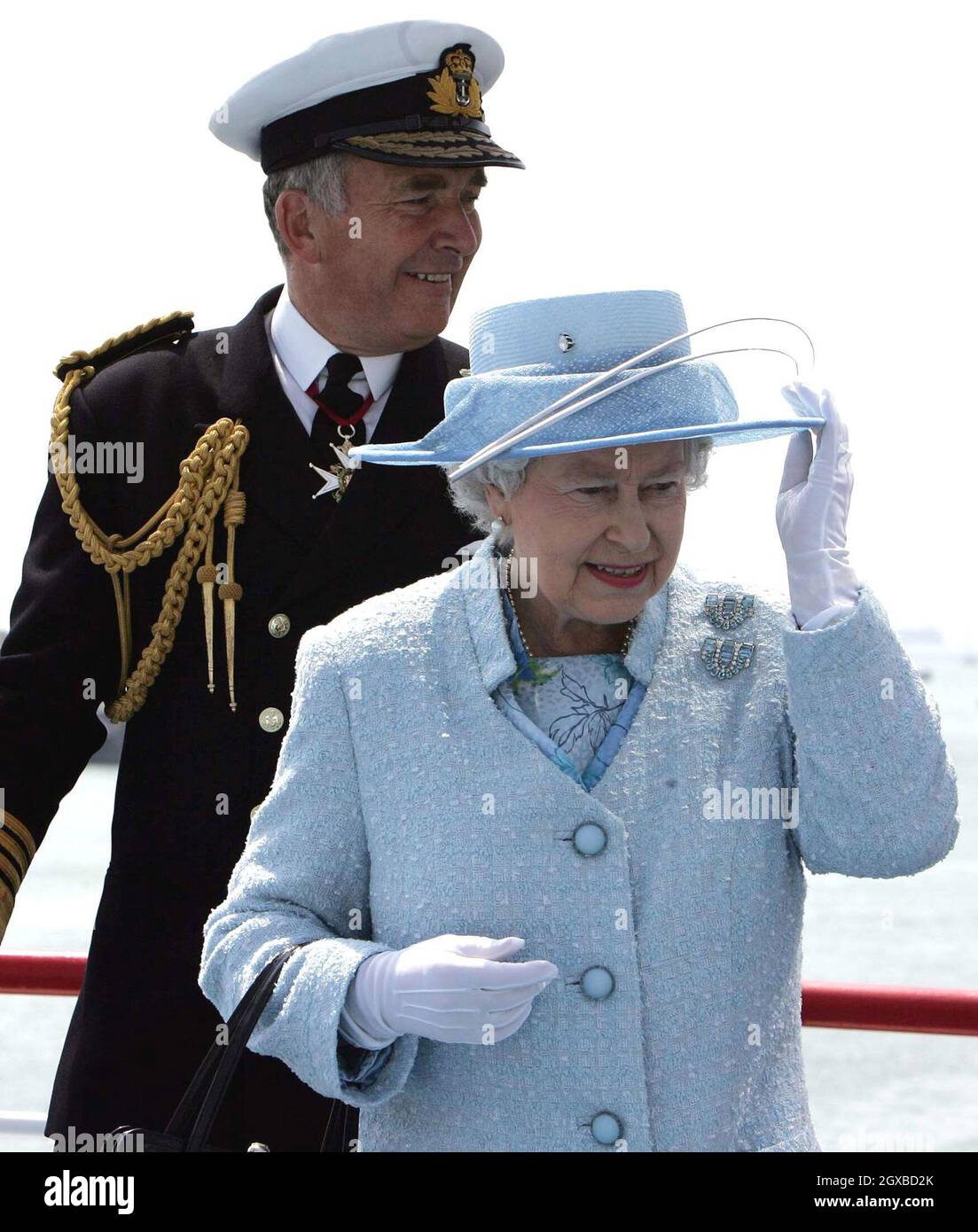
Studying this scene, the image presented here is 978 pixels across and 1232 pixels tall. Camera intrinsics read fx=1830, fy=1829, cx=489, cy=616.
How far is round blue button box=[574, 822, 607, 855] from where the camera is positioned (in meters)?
2.00

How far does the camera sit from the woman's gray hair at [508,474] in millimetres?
2094

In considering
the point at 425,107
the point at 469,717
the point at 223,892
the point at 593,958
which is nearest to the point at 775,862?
the point at 593,958

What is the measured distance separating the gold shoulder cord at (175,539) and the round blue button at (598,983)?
945mm

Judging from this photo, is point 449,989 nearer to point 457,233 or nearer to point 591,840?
point 591,840

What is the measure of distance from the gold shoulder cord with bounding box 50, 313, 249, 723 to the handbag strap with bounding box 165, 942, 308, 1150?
0.83 metres

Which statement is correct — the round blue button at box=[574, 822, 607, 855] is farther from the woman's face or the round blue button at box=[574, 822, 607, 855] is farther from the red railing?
the red railing

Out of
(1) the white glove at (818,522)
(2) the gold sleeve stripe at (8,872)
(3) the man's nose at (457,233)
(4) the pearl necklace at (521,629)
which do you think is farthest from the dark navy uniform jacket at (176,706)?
(1) the white glove at (818,522)

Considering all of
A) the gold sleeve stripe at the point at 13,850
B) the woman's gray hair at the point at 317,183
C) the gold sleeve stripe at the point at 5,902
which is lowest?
the gold sleeve stripe at the point at 5,902

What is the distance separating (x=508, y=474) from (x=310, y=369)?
869mm

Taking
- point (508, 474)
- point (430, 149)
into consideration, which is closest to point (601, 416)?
point (508, 474)

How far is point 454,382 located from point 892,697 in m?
0.64

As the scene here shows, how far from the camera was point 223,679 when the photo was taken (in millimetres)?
2762

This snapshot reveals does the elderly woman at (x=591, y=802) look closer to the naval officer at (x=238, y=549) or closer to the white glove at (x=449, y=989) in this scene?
the white glove at (x=449, y=989)

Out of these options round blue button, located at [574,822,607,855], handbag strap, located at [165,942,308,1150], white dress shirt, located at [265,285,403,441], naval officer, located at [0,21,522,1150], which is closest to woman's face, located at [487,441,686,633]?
round blue button, located at [574,822,607,855]
